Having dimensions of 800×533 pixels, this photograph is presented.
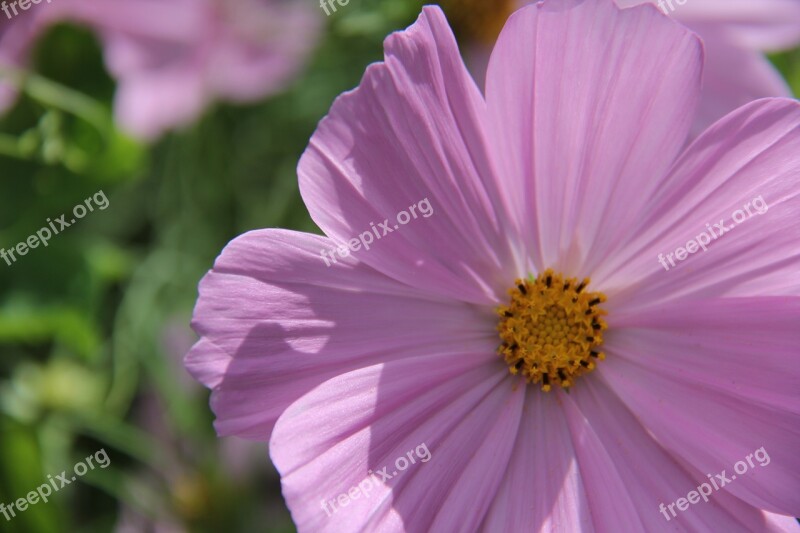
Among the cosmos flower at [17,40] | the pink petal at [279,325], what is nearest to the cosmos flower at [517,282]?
the pink petal at [279,325]

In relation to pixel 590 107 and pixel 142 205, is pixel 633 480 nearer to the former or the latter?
pixel 590 107

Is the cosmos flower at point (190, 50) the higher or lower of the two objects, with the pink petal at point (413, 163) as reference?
higher

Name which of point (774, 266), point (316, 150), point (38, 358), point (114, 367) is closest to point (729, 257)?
point (774, 266)

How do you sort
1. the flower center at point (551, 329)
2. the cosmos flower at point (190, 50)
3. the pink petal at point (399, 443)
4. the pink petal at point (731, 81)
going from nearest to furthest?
the pink petal at point (399, 443), the flower center at point (551, 329), the pink petal at point (731, 81), the cosmos flower at point (190, 50)

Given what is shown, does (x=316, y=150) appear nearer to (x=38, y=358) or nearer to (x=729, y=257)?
(x=729, y=257)

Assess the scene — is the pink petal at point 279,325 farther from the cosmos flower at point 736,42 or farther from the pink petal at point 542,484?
the cosmos flower at point 736,42
